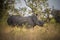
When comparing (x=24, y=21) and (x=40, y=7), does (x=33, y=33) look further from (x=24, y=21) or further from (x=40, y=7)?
(x=40, y=7)

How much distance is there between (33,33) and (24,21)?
0.65ft

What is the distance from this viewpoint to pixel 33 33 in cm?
198

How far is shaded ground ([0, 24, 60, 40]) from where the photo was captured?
196 centimetres

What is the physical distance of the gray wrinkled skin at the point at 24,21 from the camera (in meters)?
1.99

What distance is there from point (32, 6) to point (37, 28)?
303 mm

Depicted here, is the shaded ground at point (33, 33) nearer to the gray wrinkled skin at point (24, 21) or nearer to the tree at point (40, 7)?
the gray wrinkled skin at point (24, 21)

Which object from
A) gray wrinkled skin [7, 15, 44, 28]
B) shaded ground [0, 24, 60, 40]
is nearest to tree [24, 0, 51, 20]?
gray wrinkled skin [7, 15, 44, 28]

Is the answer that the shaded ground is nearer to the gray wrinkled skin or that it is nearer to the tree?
the gray wrinkled skin

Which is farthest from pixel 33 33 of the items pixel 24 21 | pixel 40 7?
pixel 40 7

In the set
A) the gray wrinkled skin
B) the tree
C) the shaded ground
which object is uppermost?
the tree

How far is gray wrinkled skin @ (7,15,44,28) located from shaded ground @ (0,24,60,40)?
2.1 inches

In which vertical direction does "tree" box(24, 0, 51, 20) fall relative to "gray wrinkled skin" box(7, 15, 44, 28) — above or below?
above

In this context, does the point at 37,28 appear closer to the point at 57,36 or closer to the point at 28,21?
the point at 28,21

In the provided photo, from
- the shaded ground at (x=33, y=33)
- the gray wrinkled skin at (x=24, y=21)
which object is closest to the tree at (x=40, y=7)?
the gray wrinkled skin at (x=24, y=21)
